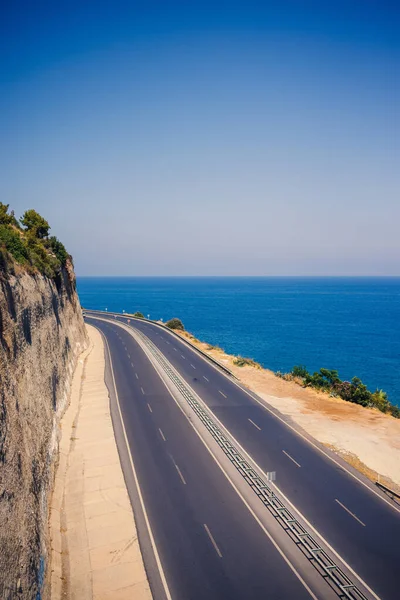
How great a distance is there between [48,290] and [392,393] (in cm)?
5245

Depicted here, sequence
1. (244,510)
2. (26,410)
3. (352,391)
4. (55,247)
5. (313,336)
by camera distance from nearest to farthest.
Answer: (26,410), (244,510), (352,391), (55,247), (313,336)

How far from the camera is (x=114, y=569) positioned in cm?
1558

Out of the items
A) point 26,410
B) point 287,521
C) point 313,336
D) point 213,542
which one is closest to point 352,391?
point 287,521

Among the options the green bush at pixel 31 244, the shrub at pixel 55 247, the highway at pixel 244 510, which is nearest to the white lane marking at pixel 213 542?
the highway at pixel 244 510

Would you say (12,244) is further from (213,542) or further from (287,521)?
(287,521)

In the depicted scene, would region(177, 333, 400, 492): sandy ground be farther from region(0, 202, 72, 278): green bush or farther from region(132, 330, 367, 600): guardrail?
region(0, 202, 72, 278): green bush

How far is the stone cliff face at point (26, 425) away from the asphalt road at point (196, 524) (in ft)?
17.7

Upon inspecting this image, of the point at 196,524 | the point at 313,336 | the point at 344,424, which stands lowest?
the point at 313,336

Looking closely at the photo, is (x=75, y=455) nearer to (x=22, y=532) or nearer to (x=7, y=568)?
(x=22, y=532)

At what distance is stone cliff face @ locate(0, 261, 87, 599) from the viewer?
1244cm

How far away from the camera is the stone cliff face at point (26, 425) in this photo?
12.4m

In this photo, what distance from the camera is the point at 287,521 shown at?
18438mm

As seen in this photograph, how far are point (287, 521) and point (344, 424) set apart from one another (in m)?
15.3

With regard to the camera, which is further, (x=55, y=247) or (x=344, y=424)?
(x=55, y=247)
